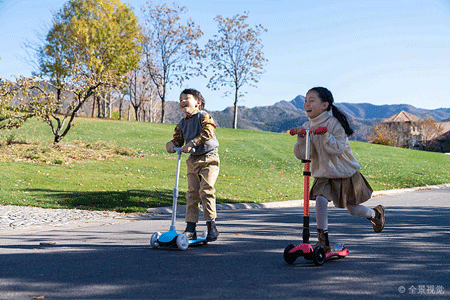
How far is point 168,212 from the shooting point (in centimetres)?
1002

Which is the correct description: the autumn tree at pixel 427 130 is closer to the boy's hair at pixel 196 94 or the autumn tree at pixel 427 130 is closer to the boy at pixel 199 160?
the boy's hair at pixel 196 94

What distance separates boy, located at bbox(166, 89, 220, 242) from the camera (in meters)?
5.58

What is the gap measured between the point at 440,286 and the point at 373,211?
5.10ft

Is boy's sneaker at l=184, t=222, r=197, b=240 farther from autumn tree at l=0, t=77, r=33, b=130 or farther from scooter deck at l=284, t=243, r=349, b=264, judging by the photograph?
autumn tree at l=0, t=77, r=33, b=130

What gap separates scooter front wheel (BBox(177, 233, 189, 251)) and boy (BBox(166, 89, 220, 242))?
0.30 metres

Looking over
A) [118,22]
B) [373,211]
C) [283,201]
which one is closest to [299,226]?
[373,211]

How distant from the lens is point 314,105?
4.67 m

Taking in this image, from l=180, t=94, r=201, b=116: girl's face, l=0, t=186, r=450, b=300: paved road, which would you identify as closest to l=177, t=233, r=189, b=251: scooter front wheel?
l=0, t=186, r=450, b=300: paved road

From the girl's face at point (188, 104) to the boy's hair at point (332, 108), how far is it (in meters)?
1.61

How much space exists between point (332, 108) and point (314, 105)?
25 cm

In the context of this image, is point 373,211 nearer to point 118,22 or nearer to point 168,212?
point 168,212

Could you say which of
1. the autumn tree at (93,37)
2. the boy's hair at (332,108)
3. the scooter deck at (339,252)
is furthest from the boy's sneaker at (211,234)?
the autumn tree at (93,37)

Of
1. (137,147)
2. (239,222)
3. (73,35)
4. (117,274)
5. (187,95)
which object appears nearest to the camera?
(117,274)

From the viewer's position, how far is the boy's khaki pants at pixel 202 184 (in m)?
5.58
